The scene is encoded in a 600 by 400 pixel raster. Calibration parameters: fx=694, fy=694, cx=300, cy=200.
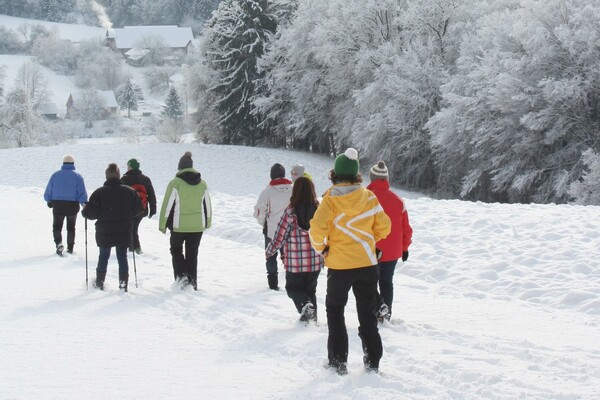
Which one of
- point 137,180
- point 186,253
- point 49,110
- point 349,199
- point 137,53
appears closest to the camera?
point 349,199

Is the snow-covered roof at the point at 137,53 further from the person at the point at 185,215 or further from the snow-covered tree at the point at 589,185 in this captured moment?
the person at the point at 185,215

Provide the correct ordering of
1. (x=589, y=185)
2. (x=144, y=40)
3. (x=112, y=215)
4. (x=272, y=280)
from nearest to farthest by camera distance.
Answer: (x=112, y=215)
(x=272, y=280)
(x=589, y=185)
(x=144, y=40)

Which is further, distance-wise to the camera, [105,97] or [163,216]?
[105,97]

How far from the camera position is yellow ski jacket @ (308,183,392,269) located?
571 centimetres

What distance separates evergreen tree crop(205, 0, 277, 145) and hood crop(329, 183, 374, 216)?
1503 inches

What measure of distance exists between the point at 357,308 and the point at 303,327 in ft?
5.62

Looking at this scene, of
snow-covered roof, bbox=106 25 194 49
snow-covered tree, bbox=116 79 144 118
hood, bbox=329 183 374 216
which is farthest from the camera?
snow-covered roof, bbox=106 25 194 49

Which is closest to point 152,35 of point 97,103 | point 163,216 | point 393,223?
point 97,103

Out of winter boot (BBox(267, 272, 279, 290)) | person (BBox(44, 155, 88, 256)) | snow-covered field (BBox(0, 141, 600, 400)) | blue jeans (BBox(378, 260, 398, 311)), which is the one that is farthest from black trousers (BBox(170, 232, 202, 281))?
blue jeans (BBox(378, 260, 398, 311))

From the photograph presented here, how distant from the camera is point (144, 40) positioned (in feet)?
506

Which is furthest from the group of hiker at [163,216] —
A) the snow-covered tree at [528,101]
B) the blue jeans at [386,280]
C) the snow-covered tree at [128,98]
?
the snow-covered tree at [128,98]

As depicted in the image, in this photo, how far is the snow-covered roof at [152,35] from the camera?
15488 cm

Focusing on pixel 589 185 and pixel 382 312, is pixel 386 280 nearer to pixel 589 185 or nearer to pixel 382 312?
pixel 382 312

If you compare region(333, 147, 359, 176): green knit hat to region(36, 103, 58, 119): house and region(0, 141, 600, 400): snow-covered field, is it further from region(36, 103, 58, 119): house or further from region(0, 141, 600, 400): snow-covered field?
region(36, 103, 58, 119): house
